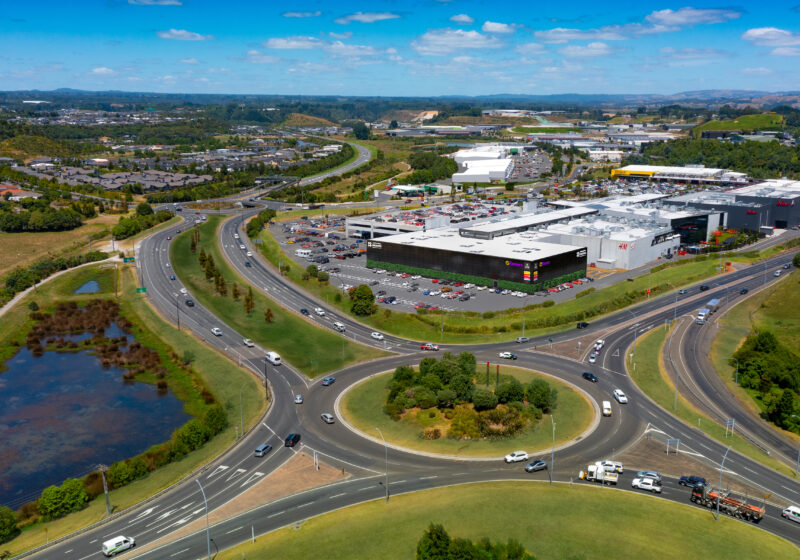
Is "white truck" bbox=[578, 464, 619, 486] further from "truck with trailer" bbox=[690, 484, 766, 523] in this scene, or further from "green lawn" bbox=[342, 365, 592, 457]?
"green lawn" bbox=[342, 365, 592, 457]

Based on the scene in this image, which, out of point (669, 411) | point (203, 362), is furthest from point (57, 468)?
point (669, 411)

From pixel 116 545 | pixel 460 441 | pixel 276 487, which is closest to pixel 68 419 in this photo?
pixel 116 545

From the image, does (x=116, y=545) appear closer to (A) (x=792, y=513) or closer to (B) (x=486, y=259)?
(A) (x=792, y=513)

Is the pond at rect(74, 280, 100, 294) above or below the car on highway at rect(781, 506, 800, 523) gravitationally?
below

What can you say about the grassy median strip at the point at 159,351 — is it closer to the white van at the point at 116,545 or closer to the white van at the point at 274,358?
the white van at the point at 274,358

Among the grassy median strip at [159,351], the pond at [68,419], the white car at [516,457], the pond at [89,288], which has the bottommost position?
the pond at [68,419]

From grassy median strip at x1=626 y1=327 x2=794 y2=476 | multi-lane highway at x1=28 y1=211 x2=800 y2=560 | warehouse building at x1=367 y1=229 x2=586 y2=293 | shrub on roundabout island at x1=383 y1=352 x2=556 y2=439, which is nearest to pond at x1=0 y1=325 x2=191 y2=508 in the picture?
multi-lane highway at x1=28 y1=211 x2=800 y2=560

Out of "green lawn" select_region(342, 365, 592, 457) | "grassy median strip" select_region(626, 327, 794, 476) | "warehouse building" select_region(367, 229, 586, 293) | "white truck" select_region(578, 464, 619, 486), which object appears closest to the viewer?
"white truck" select_region(578, 464, 619, 486)

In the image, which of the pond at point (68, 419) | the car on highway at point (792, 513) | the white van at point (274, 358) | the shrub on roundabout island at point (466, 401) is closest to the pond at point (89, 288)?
the pond at point (68, 419)
